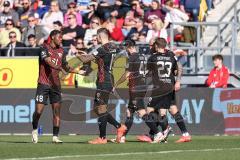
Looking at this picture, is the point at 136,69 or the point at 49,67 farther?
the point at 136,69

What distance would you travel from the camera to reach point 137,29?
26.4m

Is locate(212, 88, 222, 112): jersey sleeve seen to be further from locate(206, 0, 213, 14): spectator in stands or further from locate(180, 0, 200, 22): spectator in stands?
locate(206, 0, 213, 14): spectator in stands

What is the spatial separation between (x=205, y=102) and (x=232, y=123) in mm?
867

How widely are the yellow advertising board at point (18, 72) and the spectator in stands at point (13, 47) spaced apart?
78 centimetres

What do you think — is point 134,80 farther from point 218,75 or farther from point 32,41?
point 32,41

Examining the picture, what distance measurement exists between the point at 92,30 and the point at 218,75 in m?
4.31

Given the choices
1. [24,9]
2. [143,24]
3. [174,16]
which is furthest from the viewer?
[24,9]

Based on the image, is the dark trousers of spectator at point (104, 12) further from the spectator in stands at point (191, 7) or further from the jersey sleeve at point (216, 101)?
the jersey sleeve at point (216, 101)

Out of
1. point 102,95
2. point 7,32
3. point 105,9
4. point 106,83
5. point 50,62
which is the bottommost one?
point 102,95

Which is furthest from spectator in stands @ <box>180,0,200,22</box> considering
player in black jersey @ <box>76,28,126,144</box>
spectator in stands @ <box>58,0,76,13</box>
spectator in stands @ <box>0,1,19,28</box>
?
player in black jersey @ <box>76,28,126,144</box>

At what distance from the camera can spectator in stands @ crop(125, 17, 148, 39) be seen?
26098 mm

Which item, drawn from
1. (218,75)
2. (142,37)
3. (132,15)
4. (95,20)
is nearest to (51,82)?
(218,75)

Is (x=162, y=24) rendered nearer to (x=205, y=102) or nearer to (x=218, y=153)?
(x=205, y=102)

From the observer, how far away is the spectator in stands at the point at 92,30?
26359mm
